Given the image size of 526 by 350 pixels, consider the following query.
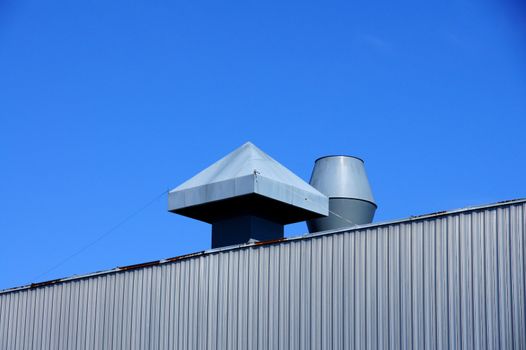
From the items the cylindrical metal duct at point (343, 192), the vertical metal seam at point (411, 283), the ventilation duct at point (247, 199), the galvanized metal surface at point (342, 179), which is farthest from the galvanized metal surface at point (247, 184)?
the vertical metal seam at point (411, 283)

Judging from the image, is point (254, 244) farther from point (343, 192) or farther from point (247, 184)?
point (343, 192)

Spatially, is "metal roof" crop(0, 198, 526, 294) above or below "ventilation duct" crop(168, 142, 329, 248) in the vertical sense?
below

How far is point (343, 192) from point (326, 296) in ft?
31.6

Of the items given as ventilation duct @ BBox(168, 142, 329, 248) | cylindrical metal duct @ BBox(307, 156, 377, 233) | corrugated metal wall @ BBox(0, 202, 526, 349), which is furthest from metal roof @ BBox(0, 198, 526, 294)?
cylindrical metal duct @ BBox(307, 156, 377, 233)

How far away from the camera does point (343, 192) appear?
3069 centimetres

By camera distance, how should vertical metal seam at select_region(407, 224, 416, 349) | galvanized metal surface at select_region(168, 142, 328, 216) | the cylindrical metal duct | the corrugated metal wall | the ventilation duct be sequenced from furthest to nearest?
the cylindrical metal duct → the ventilation duct → galvanized metal surface at select_region(168, 142, 328, 216) → vertical metal seam at select_region(407, 224, 416, 349) → the corrugated metal wall

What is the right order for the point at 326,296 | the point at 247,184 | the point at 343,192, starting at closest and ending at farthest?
the point at 326,296
the point at 247,184
the point at 343,192

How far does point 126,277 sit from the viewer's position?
2530cm

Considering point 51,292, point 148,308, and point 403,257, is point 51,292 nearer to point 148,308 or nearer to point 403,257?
point 148,308

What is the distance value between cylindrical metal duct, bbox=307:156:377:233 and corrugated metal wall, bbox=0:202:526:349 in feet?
24.5

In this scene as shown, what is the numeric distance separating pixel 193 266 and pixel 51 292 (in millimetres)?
5238

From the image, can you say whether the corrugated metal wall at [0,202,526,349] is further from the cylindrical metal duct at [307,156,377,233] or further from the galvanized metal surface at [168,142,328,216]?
the cylindrical metal duct at [307,156,377,233]

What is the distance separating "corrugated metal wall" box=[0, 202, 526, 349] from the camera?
18.9m

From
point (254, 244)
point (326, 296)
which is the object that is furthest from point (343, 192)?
point (326, 296)
